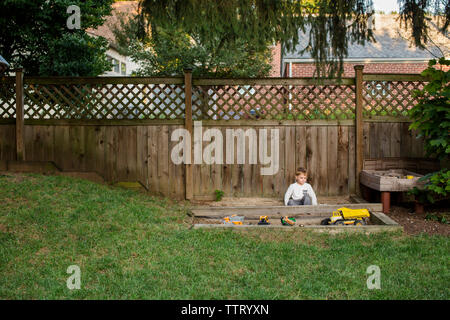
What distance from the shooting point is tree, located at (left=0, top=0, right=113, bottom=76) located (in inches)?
310

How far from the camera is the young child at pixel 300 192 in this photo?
584 cm

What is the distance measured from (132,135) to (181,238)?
9.51 ft

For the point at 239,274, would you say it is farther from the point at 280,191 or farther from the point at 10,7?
the point at 10,7

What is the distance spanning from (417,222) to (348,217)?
39.9 inches

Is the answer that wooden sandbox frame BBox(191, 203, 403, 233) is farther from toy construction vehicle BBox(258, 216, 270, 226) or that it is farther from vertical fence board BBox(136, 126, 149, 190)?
vertical fence board BBox(136, 126, 149, 190)

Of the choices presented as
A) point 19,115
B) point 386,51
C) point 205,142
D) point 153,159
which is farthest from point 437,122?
point 386,51

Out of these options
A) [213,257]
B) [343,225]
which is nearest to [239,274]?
[213,257]

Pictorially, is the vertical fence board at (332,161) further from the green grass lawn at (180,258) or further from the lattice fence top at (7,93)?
the lattice fence top at (7,93)

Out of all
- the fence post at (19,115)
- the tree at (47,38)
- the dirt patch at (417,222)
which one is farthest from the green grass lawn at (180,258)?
the tree at (47,38)

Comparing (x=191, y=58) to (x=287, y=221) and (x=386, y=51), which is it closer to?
(x=386, y=51)

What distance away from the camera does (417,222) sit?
16.7 ft

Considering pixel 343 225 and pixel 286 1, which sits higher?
pixel 286 1

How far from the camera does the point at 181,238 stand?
4.18 m

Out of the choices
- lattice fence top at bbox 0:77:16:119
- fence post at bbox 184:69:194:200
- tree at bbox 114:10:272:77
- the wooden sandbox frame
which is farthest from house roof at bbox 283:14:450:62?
lattice fence top at bbox 0:77:16:119
